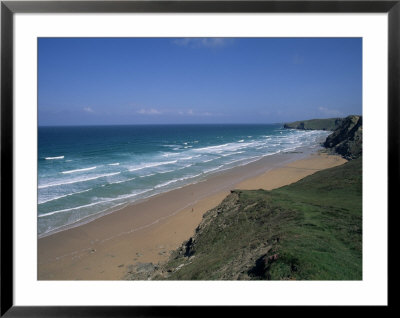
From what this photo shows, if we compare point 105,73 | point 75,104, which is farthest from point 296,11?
point 75,104

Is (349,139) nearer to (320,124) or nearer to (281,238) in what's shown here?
(281,238)

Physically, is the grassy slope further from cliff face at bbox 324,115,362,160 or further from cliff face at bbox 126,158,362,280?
cliff face at bbox 324,115,362,160

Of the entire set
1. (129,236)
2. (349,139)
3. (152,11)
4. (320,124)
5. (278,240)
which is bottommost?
(129,236)

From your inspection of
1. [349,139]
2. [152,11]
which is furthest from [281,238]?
[349,139]

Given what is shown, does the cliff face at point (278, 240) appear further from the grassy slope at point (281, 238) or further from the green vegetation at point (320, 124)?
the green vegetation at point (320, 124)

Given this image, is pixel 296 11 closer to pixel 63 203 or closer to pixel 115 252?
pixel 115 252

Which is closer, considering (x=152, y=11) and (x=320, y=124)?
(x=152, y=11)
